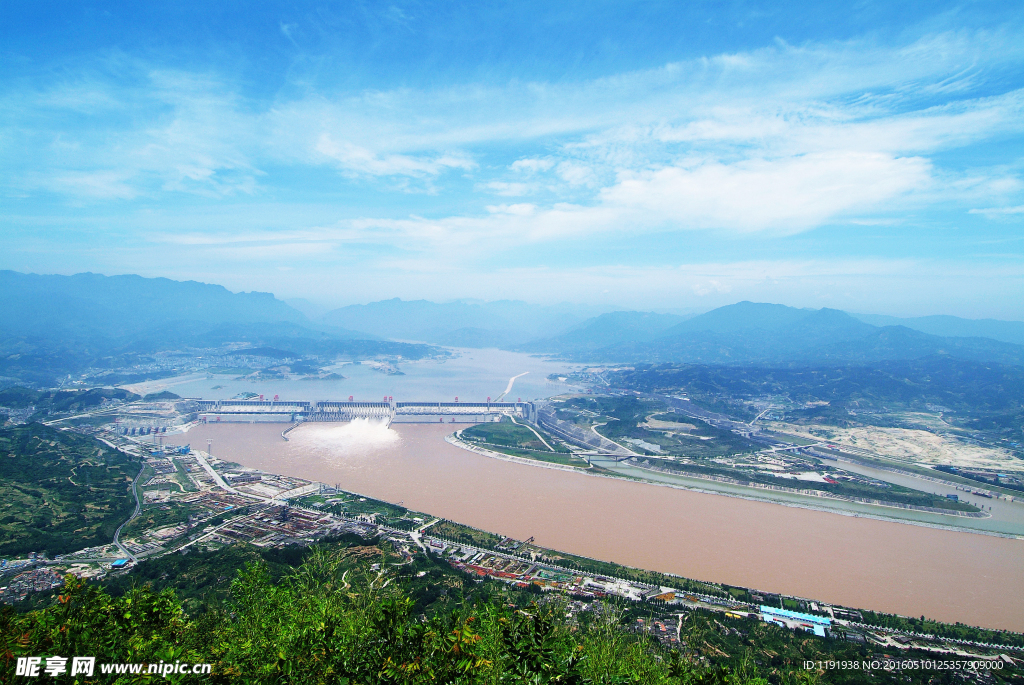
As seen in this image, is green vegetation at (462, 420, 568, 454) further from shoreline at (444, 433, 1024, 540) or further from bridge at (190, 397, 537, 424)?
bridge at (190, 397, 537, 424)

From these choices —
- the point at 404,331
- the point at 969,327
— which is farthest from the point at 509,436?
the point at 969,327

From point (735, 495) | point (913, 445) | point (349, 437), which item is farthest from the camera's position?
point (913, 445)

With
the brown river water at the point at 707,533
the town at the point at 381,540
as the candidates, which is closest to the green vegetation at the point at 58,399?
the brown river water at the point at 707,533

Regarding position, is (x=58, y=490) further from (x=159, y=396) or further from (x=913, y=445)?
(x=913, y=445)

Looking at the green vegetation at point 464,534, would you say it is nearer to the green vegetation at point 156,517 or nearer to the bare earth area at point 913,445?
the green vegetation at point 156,517

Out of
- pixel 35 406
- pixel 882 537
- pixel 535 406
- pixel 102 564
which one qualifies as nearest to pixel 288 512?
pixel 102 564

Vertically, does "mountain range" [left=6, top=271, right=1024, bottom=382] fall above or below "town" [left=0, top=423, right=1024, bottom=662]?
above

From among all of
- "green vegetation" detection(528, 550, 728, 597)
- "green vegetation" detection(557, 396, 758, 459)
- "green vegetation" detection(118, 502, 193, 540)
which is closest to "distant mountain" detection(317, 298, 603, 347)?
"green vegetation" detection(557, 396, 758, 459)
